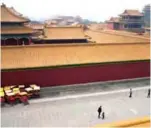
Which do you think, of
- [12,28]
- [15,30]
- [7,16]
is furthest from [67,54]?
[7,16]

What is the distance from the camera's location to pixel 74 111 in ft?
52.2

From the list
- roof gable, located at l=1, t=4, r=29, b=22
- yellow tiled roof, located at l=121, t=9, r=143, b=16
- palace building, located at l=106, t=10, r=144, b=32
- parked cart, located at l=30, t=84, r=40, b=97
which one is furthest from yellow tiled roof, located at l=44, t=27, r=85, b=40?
yellow tiled roof, located at l=121, t=9, r=143, b=16

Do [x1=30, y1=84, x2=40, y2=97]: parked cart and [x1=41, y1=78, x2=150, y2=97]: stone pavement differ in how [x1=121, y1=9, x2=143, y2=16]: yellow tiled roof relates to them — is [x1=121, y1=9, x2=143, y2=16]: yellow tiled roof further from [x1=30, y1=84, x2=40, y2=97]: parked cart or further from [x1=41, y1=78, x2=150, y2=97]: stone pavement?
[x1=30, y1=84, x2=40, y2=97]: parked cart

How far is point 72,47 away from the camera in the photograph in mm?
20500

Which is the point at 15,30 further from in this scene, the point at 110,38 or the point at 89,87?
the point at 110,38

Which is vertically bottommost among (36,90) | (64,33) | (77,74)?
(36,90)

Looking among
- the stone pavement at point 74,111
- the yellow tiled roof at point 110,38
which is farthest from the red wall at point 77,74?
the yellow tiled roof at point 110,38

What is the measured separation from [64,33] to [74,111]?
679 inches

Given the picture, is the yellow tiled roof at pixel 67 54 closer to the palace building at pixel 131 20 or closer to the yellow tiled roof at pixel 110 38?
the yellow tiled roof at pixel 110 38

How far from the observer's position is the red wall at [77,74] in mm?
18047

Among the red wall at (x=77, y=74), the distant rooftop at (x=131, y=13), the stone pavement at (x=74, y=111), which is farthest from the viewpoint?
the distant rooftop at (x=131, y=13)

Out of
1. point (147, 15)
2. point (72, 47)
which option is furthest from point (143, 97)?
point (147, 15)

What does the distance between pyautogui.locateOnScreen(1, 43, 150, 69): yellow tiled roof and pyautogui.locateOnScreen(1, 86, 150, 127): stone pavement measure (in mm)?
3118

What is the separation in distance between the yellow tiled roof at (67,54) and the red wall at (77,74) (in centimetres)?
50
